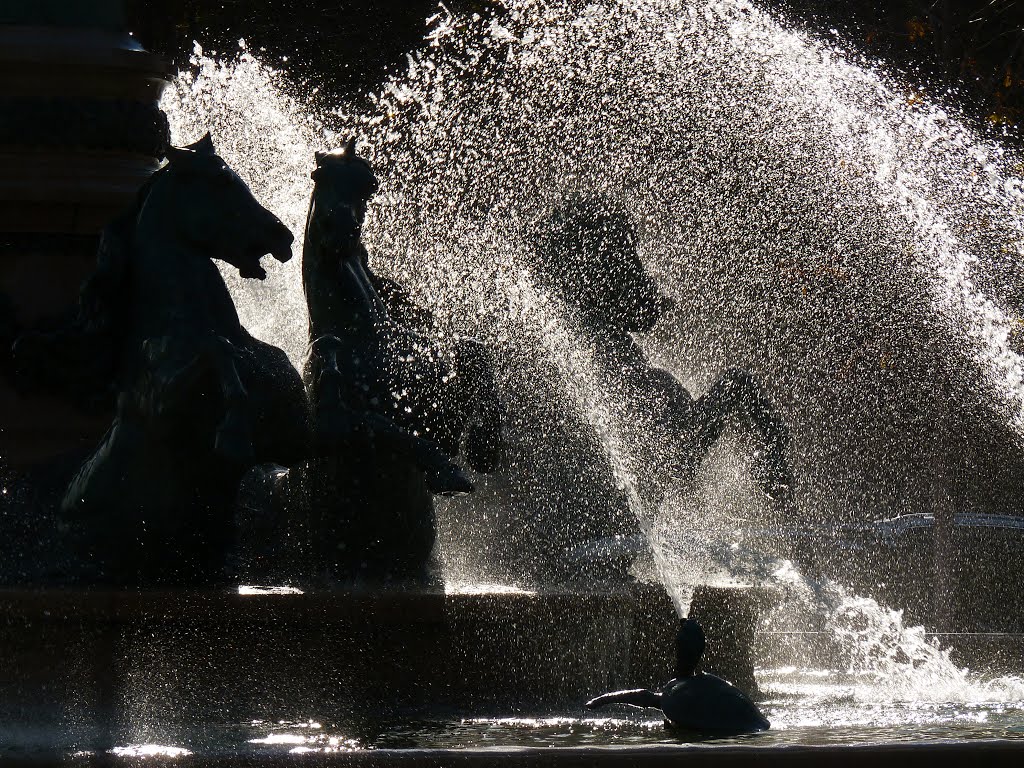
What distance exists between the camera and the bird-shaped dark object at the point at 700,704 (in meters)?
4.02

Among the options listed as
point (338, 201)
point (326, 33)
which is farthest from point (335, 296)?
point (326, 33)

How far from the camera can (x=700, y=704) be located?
406cm

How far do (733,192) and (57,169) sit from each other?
364 inches

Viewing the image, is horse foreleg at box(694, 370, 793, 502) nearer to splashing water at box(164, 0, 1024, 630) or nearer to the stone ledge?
splashing water at box(164, 0, 1024, 630)

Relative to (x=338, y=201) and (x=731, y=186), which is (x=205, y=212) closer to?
(x=338, y=201)

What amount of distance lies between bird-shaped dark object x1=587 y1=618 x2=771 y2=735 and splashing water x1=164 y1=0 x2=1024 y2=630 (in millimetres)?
Answer: 6219

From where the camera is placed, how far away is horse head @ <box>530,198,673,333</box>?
834 centimetres

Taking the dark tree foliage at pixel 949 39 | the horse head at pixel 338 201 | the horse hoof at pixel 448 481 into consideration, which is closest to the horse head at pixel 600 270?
the horse head at pixel 338 201

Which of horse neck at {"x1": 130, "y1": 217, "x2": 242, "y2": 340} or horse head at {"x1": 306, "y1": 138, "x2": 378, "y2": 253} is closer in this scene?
horse neck at {"x1": 130, "y1": 217, "x2": 242, "y2": 340}

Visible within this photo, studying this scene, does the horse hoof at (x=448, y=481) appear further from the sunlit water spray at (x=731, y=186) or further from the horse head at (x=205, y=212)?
the sunlit water spray at (x=731, y=186)

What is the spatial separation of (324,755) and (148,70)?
410 cm

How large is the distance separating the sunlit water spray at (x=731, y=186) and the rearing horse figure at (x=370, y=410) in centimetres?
476

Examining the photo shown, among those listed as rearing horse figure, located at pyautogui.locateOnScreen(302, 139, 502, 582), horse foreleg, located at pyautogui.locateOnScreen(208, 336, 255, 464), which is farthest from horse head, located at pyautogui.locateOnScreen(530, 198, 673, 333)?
horse foreleg, located at pyautogui.locateOnScreen(208, 336, 255, 464)

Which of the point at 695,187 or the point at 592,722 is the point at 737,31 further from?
the point at 592,722
